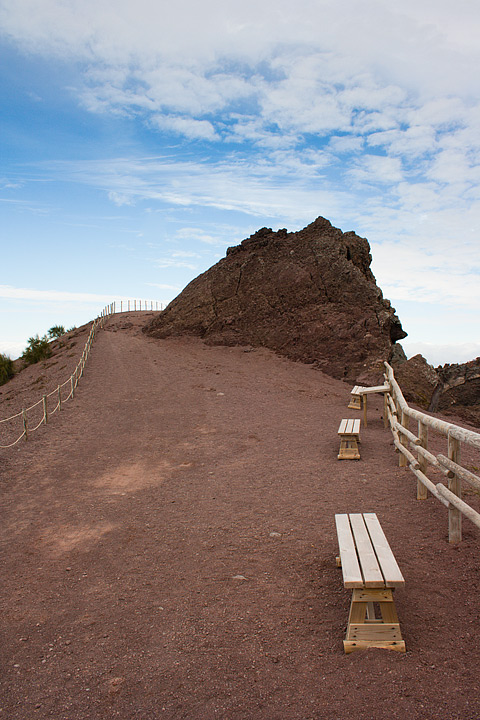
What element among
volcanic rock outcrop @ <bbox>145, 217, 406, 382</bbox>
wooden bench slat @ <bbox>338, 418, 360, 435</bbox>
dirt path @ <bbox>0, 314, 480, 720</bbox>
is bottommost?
dirt path @ <bbox>0, 314, 480, 720</bbox>

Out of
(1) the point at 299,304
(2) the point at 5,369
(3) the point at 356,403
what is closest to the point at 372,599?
(3) the point at 356,403

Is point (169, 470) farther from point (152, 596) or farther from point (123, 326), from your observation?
point (123, 326)

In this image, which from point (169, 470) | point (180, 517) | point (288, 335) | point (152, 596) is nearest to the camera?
point (152, 596)

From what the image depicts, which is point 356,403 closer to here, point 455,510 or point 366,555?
point 455,510

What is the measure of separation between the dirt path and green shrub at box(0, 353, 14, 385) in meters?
17.3

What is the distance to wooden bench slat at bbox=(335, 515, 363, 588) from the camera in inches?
136

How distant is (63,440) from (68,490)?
3.59 m

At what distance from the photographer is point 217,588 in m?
4.67

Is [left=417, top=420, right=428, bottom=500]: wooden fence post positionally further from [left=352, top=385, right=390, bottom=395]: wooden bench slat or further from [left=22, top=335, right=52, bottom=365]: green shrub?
[left=22, top=335, right=52, bottom=365]: green shrub

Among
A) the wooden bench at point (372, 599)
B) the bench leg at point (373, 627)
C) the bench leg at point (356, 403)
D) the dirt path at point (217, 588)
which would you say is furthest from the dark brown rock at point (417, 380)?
the bench leg at point (373, 627)

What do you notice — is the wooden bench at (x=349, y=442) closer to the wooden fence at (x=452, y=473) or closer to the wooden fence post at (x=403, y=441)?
the wooden fence post at (x=403, y=441)

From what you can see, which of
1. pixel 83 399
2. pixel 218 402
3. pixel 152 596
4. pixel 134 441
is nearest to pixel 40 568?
pixel 152 596

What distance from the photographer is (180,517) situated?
21.8ft

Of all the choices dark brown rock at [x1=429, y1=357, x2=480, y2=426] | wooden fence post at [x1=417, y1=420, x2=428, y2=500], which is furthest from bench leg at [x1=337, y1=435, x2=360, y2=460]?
dark brown rock at [x1=429, y1=357, x2=480, y2=426]
